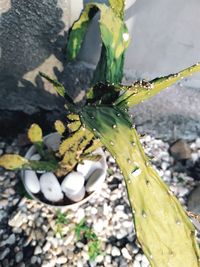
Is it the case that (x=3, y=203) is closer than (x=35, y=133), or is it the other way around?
Result: (x=35, y=133)

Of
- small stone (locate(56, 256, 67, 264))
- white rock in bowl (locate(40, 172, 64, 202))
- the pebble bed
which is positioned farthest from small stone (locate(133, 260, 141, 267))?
white rock in bowl (locate(40, 172, 64, 202))

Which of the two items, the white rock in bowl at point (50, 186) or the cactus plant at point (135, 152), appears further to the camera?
the white rock in bowl at point (50, 186)

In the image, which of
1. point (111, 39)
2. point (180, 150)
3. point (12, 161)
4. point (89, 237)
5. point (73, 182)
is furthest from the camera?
point (180, 150)

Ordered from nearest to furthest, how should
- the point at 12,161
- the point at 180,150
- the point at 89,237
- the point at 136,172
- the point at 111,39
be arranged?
the point at 136,172, the point at 111,39, the point at 12,161, the point at 89,237, the point at 180,150

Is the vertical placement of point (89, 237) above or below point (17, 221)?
below

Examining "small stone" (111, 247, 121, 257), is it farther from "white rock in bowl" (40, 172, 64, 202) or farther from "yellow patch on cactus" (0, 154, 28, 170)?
"yellow patch on cactus" (0, 154, 28, 170)

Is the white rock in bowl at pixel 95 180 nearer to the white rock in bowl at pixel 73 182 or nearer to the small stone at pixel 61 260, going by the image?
the white rock in bowl at pixel 73 182

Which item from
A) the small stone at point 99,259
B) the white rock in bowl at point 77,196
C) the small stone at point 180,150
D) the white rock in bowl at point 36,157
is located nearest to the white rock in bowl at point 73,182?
the white rock in bowl at point 77,196

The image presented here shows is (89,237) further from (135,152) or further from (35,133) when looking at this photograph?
(135,152)

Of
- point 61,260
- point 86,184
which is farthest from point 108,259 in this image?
point 86,184
